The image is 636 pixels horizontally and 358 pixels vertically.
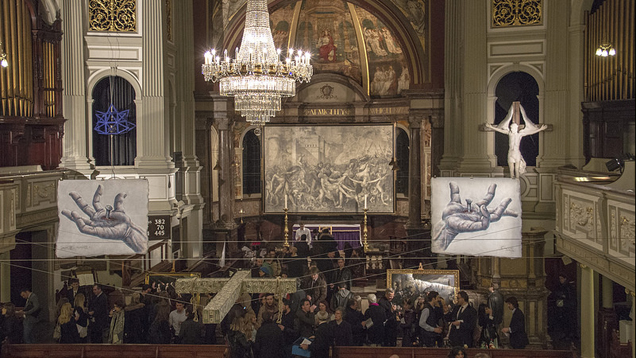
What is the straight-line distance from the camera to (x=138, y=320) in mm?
13602

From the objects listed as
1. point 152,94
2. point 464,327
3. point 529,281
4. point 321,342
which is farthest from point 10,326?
point 529,281

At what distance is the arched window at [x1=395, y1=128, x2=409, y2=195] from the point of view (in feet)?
90.5

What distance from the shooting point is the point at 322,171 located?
90.8 ft

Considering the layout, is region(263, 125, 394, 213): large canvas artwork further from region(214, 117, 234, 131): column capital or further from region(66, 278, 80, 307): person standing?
region(66, 278, 80, 307): person standing

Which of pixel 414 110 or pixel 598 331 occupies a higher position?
pixel 414 110

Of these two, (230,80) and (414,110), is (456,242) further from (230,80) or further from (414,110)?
(414,110)

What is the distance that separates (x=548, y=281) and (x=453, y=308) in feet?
16.2

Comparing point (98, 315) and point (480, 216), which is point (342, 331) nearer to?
point (480, 216)

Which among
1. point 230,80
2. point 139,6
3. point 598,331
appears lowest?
point 598,331

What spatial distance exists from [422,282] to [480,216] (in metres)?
3.94

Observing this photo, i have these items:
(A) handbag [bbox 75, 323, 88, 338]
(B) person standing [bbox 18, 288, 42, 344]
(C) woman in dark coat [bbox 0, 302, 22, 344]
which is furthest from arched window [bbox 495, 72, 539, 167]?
(C) woman in dark coat [bbox 0, 302, 22, 344]

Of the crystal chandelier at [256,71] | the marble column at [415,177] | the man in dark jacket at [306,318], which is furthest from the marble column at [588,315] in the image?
the marble column at [415,177]

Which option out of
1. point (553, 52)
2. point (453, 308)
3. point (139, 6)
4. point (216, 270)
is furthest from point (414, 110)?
point (453, 308)

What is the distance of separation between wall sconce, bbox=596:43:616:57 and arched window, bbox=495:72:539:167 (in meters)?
3.13
